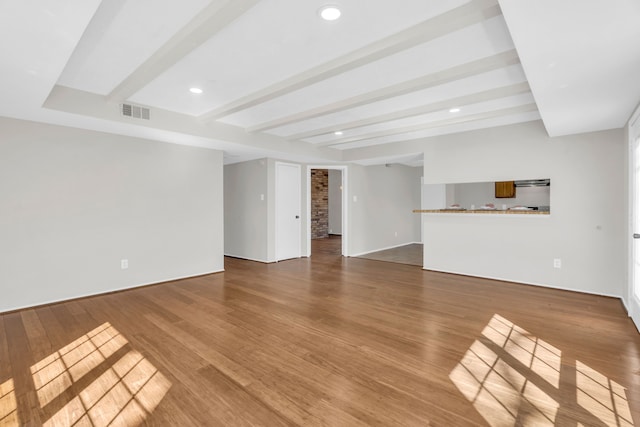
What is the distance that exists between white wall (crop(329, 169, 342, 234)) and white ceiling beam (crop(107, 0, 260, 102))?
8.65m

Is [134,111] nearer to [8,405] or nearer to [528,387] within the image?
[8,405]

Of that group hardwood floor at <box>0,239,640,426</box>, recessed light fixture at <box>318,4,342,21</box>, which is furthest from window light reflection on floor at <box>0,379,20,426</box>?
recessed light fixture at <box>318,4,342,21</box>

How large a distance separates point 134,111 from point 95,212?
4.74 ft

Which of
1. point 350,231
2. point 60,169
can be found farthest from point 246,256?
point 60,169

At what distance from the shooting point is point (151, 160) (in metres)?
4.63

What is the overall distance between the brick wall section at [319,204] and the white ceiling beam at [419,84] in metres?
6.47

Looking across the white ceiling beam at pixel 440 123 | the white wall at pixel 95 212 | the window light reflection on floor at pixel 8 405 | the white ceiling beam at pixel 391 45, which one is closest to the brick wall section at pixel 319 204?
the white ceiling beam at pixel 440 123

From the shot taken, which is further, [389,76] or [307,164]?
[307,164]

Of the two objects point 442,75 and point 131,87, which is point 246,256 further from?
point 442,75

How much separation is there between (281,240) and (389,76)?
4.41 meters

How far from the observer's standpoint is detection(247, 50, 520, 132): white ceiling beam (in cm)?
260

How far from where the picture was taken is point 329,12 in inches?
79.0

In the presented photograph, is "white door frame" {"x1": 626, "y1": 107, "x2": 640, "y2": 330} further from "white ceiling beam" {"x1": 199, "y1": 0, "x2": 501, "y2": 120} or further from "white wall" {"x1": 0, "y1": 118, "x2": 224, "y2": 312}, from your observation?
"white wall" {"x1": 0, "y1": 118, "x2": 224, "y2": 312}

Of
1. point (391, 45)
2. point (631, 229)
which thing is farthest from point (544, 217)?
point (391, 45)
